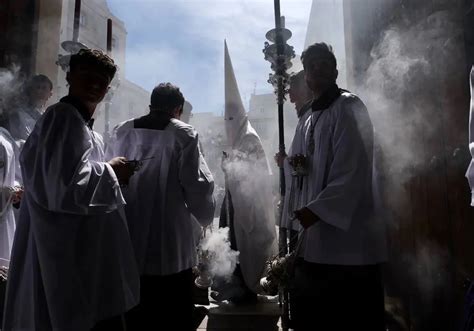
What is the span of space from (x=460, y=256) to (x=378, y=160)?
1151 mm

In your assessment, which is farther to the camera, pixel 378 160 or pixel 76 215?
pixel 378 160

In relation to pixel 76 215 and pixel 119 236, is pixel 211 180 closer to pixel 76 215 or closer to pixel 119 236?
pixel 119 236

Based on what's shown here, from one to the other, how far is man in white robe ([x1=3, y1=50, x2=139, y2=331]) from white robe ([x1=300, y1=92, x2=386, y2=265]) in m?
1.22

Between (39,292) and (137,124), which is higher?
(137,124)

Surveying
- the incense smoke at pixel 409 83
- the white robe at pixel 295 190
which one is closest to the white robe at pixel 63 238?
the white robe at pixel 295 190

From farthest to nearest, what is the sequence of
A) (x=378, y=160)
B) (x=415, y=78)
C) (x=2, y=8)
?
(x=2, y=8) < (x=378, y=160) < (x=415, y=78)

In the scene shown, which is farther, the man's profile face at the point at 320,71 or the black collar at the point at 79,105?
the man's profile face at the point at 320,71

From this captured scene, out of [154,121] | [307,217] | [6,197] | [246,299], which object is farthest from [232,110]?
[6,197]

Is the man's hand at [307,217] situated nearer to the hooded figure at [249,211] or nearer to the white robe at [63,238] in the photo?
the white robe at [63,238]

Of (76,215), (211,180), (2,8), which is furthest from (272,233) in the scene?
(2,8)

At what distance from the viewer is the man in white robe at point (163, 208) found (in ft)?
8.03

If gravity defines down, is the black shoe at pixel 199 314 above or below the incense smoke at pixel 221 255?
below

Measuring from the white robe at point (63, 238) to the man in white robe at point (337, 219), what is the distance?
118 cm

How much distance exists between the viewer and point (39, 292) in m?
1.67
